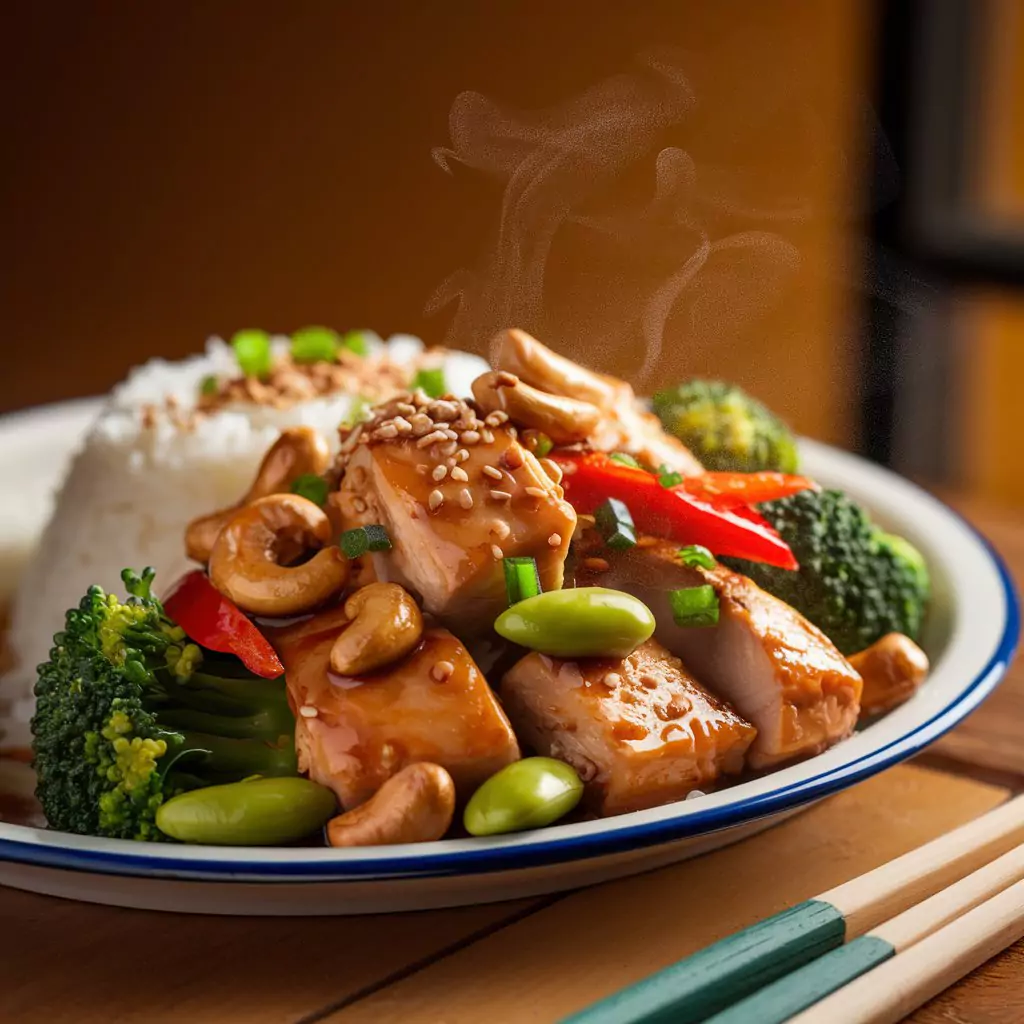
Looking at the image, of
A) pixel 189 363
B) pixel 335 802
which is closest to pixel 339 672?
pixel 335 802

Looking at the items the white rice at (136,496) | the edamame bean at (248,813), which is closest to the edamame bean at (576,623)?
the edamame bean at (248,813)

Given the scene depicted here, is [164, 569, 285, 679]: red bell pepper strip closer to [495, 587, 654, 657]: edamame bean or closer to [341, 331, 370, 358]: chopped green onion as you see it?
[495, 587, 654, 657]: edamame bean

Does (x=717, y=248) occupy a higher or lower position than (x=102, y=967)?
higher

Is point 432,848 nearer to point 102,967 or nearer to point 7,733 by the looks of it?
point 102,967

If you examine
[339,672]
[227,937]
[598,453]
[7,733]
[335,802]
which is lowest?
[7,733]

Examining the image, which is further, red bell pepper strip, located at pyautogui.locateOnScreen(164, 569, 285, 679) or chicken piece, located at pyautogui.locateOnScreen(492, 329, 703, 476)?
chicken piece, located at pyautogui.locateOnScreen(492, 329, 703, 476)

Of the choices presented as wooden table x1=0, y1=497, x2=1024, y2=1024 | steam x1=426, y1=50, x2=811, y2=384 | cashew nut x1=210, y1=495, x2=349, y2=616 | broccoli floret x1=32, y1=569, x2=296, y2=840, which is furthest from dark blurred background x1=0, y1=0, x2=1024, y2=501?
wooden table x1=0, y1=497, x2=1024, y2=1024
